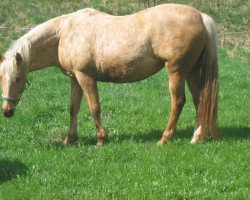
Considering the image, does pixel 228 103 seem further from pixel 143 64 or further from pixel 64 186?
pixel 64 186

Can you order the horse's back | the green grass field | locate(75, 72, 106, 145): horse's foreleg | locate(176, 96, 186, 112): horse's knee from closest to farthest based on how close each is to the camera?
the green grass field < the horse's back < locate(176, 96, 186, 112): horse's knee < locate(75, 72, 106, 145): horse's foreleg

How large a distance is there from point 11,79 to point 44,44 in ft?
3.38

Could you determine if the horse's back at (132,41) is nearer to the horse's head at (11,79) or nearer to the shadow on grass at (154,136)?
the horse's head at (11,79)

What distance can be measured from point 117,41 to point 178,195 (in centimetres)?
334

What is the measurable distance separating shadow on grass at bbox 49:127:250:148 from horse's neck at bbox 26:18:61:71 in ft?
4.91

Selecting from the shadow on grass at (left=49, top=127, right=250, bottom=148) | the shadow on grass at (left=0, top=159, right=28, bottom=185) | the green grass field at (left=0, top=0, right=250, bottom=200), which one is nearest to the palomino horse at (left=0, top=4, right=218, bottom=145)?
the shadow on grass at (left=49, top=127, right=250, bottom=148)

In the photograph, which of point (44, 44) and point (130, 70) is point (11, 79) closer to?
point (44, 44)

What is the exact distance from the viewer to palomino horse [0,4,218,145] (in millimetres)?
7996

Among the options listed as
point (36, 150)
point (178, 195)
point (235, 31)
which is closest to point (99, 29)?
point (36, 150)

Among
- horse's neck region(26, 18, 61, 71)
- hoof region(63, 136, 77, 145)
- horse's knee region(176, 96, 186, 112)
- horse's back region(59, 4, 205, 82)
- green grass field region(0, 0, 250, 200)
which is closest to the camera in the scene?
green grass field region(0, 0, 250, 200)

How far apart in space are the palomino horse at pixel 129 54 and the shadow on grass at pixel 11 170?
Answer: 105cm

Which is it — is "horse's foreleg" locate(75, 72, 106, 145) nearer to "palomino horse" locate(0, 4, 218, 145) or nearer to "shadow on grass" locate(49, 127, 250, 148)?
"palomino horse" locate(0, 4, 218, 145)

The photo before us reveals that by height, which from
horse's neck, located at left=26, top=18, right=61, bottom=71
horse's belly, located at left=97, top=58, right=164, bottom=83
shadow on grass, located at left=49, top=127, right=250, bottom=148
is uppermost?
horse's neck, located at left=26, top=18, right=61, bottom=71

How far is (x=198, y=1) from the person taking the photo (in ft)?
80.2
